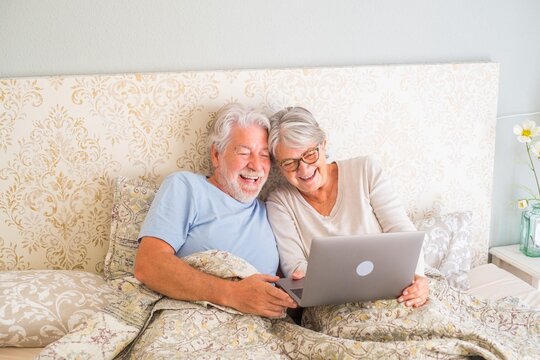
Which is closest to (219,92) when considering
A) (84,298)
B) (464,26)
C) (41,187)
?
(41,187)

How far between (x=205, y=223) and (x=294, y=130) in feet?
1.43

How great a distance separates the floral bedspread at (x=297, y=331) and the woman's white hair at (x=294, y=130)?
1.45 feet

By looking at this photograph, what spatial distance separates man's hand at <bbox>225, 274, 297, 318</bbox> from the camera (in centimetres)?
174

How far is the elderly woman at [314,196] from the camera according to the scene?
200 cm

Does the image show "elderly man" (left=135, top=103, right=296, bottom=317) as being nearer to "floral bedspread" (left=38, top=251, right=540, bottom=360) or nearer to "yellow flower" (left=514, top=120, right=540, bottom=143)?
"floral bedspread" (left=38, top=251, right=540, bottom=360)

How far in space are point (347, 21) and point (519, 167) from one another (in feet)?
3.43

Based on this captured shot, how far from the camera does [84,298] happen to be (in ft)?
6.05

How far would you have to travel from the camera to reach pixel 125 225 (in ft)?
6.61

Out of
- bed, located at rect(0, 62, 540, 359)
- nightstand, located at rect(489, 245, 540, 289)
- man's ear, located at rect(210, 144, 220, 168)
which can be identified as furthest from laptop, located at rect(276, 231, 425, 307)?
nightstand, located at rect(489, 245, 540, 289)

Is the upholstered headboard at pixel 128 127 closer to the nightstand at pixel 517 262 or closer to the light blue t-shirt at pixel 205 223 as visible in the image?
the light blue t-shirt at pixel 205 223

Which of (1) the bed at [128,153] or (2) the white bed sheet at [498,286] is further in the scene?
(2) the white bed sheet at [498,286]

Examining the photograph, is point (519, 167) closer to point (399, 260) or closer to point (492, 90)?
point (492, 90)

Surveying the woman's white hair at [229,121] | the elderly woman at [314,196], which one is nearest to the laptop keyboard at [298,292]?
the elderly woman at [314,196]

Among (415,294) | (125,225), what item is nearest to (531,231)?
(415,294)
